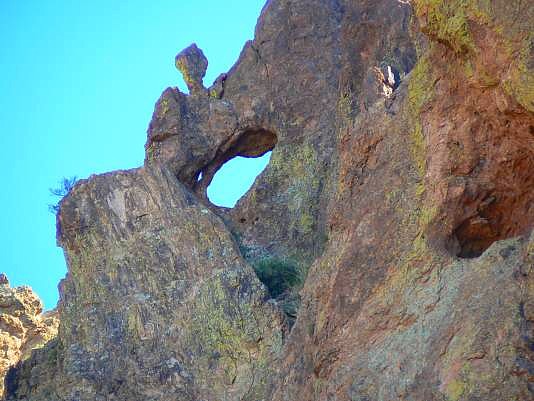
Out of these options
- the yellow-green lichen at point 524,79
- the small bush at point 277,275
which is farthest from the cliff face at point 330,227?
the small bush at point 277,275

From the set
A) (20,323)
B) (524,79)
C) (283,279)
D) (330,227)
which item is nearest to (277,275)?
(283,279)

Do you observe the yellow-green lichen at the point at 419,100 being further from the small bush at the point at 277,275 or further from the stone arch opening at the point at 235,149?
the stone arch opening at the point at 235,149

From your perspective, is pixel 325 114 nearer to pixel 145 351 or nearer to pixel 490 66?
pixel 145 351

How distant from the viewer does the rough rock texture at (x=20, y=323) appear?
26.2m

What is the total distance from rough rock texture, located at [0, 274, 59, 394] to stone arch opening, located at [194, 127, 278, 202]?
5482 millimetres

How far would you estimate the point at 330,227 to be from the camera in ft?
50.6

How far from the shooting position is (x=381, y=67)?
20.2m

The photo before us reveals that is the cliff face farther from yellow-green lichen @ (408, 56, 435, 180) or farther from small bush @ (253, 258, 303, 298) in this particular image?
small bush @ (253, 258, 303, 298)

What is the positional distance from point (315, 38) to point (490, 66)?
13519 mm

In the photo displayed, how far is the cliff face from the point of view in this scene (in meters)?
11.6

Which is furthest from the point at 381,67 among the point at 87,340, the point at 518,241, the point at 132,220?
the point at 518,241

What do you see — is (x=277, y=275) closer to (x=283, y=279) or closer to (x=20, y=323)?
(x=283, y=279)

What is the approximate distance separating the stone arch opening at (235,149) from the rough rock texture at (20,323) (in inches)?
216

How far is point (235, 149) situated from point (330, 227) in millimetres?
10178
